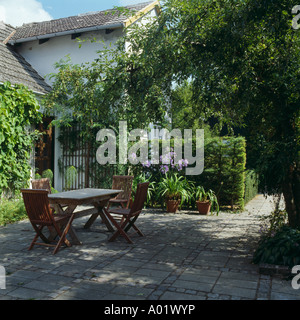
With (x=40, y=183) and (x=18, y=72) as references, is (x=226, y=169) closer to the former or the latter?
(x=40, y=183)

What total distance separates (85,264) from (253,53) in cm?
419

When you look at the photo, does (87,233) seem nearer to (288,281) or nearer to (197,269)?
(197,269)

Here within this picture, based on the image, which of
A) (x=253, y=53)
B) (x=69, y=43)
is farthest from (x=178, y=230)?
(x=69, y=43)

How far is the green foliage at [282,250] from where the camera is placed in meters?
4.58

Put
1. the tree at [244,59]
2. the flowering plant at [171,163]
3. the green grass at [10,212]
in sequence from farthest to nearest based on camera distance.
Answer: the flowering plant at [171,163], the green grass at [10,212], the tree at [244,59]

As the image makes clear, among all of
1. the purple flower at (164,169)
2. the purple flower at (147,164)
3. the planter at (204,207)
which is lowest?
the planter at (204,207)

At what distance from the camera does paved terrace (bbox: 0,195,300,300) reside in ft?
12.8

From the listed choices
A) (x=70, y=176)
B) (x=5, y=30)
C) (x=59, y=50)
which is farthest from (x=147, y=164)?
(x=5, y=30)

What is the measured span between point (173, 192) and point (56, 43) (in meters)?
7.80

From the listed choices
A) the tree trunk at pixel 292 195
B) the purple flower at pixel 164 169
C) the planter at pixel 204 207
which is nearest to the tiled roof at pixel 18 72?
the purple flower at pixel 164 169

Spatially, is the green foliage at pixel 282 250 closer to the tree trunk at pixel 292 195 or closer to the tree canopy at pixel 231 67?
the tree trunk at pixel 292 195

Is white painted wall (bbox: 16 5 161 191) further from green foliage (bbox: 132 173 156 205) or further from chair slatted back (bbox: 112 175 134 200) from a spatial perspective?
chair slatted back (bbox: 112 175 134 200)

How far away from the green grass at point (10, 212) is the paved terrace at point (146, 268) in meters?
0.48

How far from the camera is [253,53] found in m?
5.15
